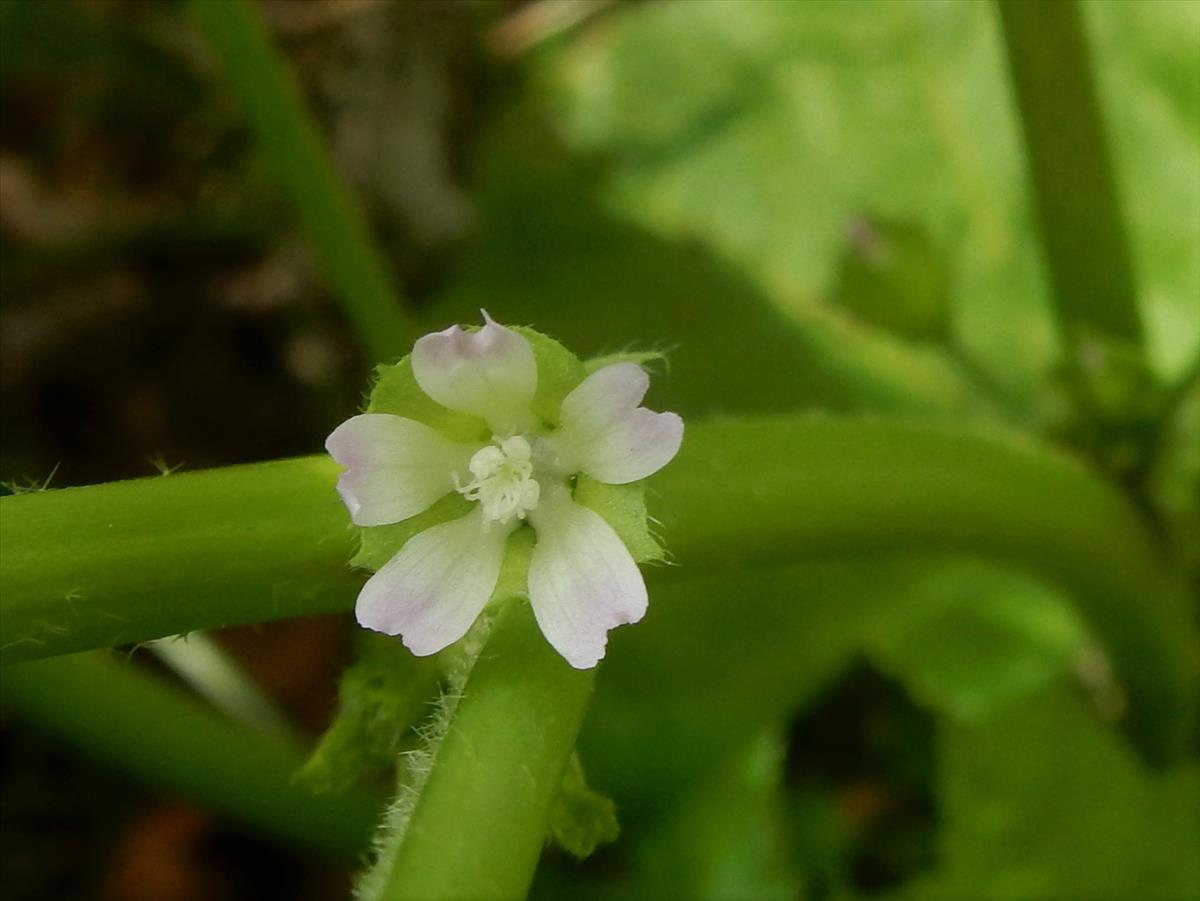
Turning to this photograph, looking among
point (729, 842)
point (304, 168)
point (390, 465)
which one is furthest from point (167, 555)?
point (729, 842)

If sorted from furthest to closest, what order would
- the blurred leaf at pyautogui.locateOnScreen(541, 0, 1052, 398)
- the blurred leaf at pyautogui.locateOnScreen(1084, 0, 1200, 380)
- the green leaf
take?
the blurred leaf at pyautogui.locateOnScreen(541, 0, 1052, 398) → the blurred leaf at pyautogui.locateOnScreen(1084, 0, 1200, 380) → the green leaf

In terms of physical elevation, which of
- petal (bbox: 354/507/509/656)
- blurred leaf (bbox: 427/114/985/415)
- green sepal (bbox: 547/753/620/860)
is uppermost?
petal (bbox: 354/507/509/656)

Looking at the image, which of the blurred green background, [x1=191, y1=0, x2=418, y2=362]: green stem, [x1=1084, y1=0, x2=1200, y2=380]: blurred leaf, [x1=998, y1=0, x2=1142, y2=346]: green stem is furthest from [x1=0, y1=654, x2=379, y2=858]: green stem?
[x1=1084, y1=0, x2=1200, y2=380]: blurred leaf

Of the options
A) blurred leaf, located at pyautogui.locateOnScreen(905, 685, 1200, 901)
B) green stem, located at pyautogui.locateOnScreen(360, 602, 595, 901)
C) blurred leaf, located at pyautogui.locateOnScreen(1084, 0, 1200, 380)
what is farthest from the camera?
blurred leaf, located at pyautogui.locateOnScreen(1084, 0, 1200, 380)

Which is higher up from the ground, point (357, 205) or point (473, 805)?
point (473, 805)

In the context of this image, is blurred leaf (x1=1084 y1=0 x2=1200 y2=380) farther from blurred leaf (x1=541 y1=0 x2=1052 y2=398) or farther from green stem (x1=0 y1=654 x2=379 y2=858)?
green stem (x1=0 y1=654 x2=379 y2=858)

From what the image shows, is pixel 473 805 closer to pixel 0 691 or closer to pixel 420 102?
pixel 0 691

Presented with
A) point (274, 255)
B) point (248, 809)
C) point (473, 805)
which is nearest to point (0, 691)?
point (248, 809)
